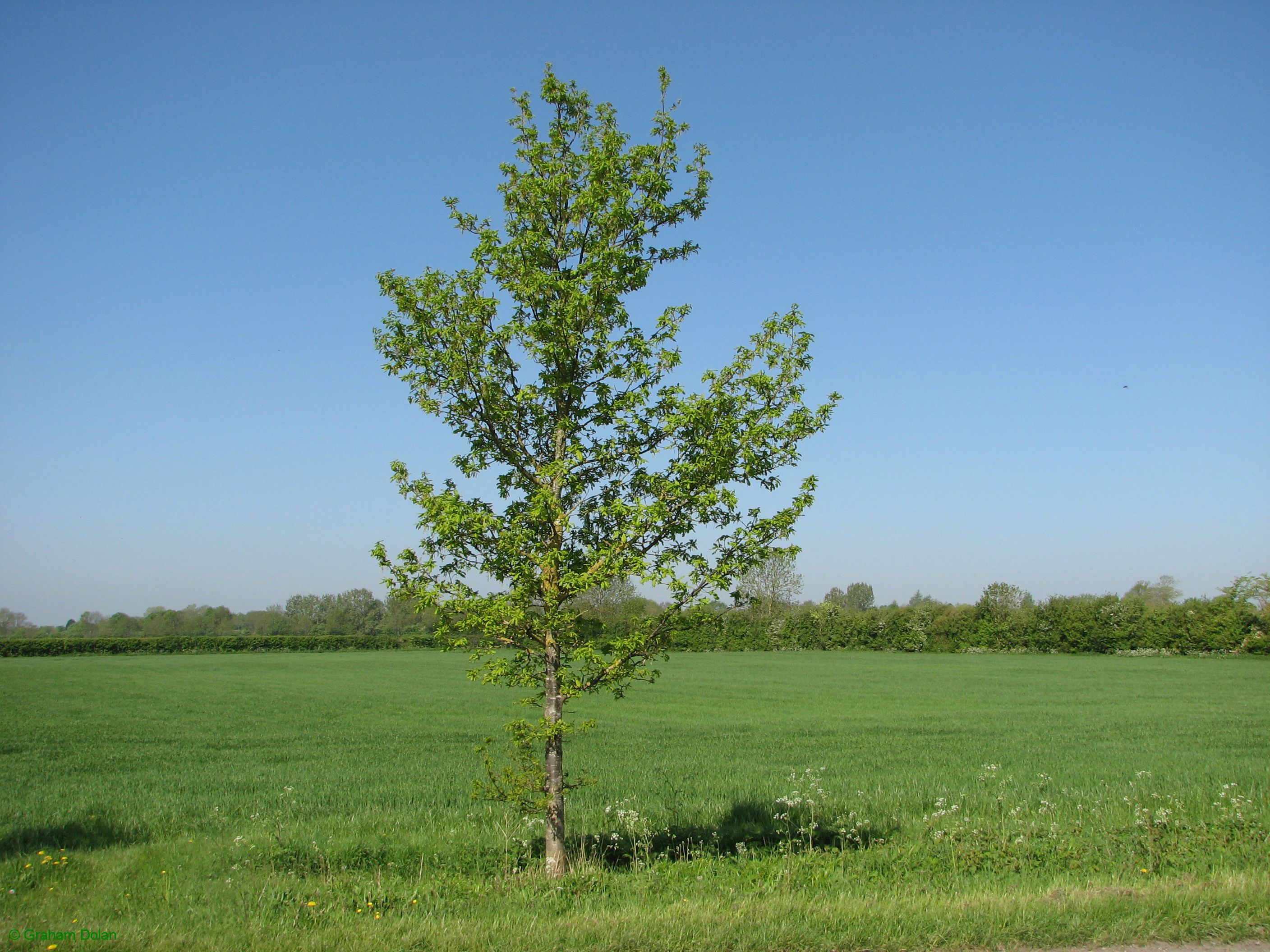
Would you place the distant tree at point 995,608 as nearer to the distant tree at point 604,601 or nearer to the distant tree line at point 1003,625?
the distant tree line at point 1003,625

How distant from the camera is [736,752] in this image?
1864 cm

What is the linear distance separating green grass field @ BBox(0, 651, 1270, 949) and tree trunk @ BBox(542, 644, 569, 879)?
0.84ft

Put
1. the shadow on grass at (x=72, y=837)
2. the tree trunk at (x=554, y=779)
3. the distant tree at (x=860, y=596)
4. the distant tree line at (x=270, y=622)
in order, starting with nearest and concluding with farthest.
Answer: the tree trunk at (x=554, y=779)
the shadow on grass at (x=72, y=837)
the distant tree line at (x=270, y=622)
the distant tree at (x=860, y=596)

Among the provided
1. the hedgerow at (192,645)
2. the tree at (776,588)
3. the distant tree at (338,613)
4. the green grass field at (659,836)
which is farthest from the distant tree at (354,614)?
the green grass field at (659,836)

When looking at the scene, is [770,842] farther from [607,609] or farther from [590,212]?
[590,212]

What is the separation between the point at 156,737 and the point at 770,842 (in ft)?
65.0

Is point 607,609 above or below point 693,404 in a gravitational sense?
below

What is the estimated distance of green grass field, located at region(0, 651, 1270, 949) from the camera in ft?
19.5

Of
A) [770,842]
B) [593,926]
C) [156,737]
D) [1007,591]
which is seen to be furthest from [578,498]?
[1007,591]

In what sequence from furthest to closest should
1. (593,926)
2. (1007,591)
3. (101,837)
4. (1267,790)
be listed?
(1007,591) → (1267,790) → (101,837) → (593,926)

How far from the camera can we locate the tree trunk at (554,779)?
720 cm

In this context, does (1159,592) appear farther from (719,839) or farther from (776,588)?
(719,839)

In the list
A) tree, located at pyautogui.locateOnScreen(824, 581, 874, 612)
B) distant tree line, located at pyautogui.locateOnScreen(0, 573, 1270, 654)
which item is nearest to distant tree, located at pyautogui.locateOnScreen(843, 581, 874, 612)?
tree, located at pyautogui.locateOnScreen(824, 581, 874, 612)

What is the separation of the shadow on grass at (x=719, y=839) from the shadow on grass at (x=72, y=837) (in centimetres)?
580
